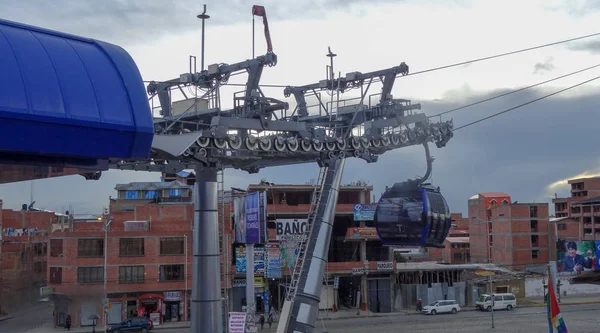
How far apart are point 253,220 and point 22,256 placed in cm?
2232

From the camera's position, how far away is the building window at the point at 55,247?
160 ft

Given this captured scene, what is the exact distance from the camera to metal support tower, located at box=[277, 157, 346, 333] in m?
22.6

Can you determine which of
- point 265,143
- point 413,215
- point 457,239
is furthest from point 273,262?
point 457,239

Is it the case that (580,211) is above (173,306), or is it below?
above

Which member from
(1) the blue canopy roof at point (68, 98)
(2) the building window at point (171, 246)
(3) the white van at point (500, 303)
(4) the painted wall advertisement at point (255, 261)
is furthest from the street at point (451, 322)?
(1) the blue canopy roof at point (68, 98)

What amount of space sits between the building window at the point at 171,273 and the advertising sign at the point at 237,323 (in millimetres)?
23834

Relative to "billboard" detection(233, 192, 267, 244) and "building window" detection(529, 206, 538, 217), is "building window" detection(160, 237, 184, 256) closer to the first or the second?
"billboard" detection(233, 192, 267, 244)

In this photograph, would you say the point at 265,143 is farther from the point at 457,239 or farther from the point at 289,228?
the point at 457,239

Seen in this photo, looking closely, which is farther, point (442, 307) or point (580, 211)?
point (580, 211)

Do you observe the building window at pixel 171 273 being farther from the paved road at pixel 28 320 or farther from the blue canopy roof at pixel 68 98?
the blue canopy roof at pixel 68 98

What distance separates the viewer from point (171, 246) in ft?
168

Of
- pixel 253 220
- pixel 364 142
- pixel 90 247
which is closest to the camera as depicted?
pixel 364 142

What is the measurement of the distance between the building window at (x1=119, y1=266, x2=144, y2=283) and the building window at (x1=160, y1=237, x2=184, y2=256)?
2.06 metres

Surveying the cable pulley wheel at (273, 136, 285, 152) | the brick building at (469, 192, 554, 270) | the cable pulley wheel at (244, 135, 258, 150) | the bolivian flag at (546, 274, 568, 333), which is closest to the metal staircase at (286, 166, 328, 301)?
the cable pulley wheel at (273, 136, 285, 152)
